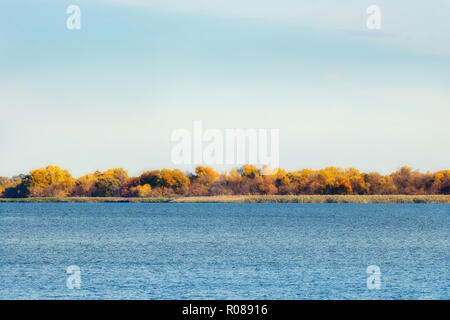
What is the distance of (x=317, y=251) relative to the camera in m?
49.8

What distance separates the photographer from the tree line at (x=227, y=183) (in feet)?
483

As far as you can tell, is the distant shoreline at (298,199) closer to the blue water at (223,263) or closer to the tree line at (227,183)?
the tree line at (227,183)

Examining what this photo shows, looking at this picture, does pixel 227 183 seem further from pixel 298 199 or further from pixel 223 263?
pixel 223 263

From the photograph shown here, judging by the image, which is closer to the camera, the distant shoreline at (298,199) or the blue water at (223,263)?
the blue water at (223,263)

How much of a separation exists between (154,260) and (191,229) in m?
30.9

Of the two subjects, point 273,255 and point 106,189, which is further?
point 106,189

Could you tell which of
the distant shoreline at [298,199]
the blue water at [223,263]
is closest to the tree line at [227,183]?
the distant shoreline at [298,199]

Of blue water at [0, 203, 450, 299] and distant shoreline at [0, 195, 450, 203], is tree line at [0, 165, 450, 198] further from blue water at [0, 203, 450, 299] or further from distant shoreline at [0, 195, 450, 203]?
blue water at [0, 203, 450, 299]

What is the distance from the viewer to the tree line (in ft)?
483

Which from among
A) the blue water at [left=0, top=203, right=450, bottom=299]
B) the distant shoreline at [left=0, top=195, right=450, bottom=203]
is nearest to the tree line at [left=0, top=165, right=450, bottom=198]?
the distant shoreline at [left=0, top=195, right=450, bottom=203]

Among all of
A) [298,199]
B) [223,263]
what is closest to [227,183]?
[298,199]
